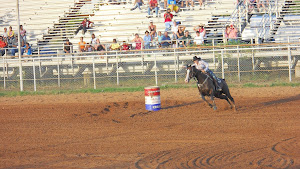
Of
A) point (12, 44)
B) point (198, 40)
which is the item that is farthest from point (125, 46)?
point (12, 44)

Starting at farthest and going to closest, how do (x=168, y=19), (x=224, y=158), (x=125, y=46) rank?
(x=168, y=19), (x=125, y=46), (x=224, y=158)

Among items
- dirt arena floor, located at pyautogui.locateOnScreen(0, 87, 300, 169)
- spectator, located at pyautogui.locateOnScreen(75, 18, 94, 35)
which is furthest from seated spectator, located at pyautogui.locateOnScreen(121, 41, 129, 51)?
dirt arena floor, located at pyautogui.locateOnScreen(0, 87, 300, 169)

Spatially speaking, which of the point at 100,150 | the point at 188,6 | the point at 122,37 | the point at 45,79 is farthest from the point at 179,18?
the point at 100,150

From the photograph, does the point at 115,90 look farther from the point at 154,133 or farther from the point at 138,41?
the point at 154,133

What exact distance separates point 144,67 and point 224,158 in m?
17.0

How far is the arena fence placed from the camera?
25.0m

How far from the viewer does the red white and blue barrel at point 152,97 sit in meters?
17.5

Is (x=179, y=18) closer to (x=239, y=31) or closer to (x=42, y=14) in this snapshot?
(x=239, y=31)

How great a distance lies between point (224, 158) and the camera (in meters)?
9.66

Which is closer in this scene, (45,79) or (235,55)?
(235,55)

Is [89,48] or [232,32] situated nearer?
[232,32]

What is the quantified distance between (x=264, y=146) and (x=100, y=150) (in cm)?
377

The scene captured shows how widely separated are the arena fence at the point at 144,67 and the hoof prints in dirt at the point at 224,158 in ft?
43.8

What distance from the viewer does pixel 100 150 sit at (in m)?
11.0
